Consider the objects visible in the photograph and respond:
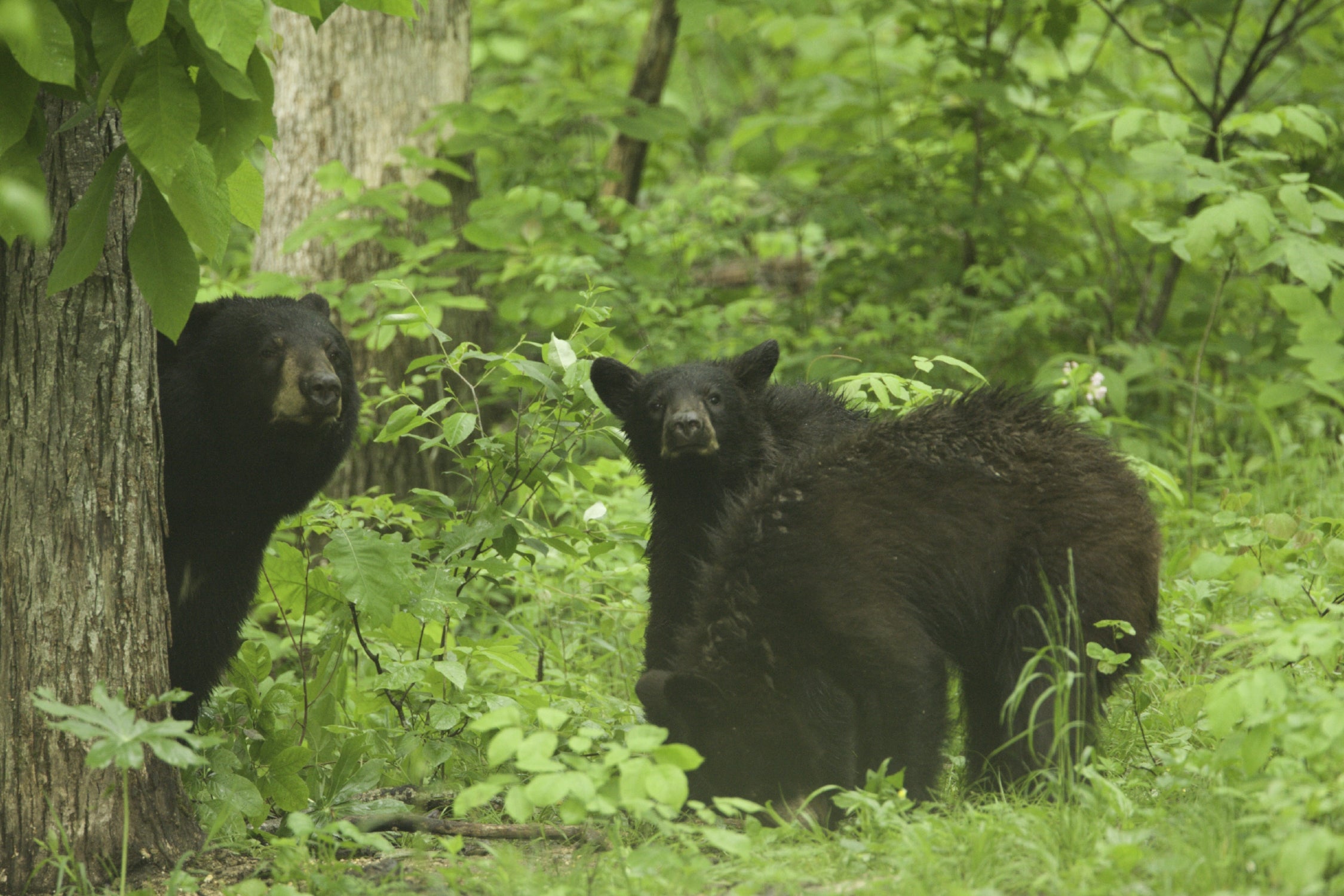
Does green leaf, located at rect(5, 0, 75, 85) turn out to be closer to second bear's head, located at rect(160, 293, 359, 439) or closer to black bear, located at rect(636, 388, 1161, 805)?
second bear's head, located at rect(160, 293, 359, 439)

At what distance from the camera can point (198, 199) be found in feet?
8.34

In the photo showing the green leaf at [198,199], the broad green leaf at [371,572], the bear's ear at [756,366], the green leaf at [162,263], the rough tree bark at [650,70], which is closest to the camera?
the green leaf at [198,199]

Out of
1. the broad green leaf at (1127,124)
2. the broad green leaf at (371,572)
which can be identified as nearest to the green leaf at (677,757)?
the broad green leaf at (371,572)

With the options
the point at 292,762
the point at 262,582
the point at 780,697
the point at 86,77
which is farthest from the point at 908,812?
the point at 86,77

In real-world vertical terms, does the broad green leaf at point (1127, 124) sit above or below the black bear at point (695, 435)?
above

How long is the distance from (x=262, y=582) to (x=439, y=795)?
1.20 m

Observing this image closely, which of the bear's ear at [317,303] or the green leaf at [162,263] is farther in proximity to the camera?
the bear's ear at [317,303]

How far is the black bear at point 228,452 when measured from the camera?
12.5 ft

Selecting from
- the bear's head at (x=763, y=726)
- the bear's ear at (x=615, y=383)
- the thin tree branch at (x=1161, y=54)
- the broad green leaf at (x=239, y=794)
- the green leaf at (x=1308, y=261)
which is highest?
the thin tree branch at (x=1161, y=54)

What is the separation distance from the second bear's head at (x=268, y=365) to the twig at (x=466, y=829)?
1.28 metres

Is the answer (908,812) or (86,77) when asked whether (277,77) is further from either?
(908,812)

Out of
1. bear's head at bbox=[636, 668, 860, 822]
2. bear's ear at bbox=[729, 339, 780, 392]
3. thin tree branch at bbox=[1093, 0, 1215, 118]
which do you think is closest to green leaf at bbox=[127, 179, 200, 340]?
bear's head at bbox=[636, 668, 860, 822]

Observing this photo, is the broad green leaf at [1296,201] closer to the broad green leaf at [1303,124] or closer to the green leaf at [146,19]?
the broad green leaf at [1303,124]

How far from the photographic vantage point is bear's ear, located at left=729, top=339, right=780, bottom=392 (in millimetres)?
4902
